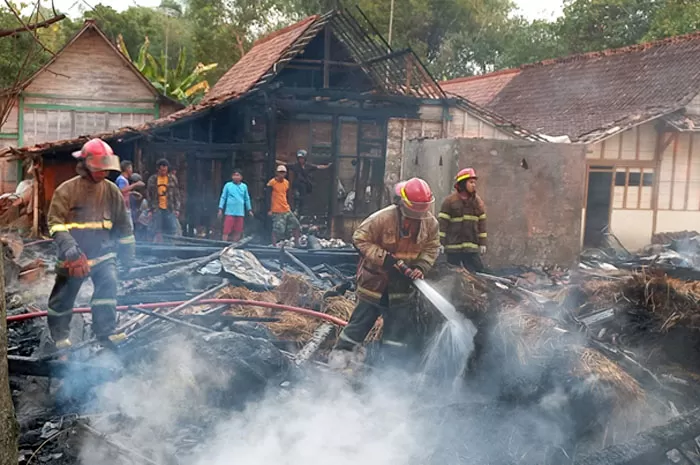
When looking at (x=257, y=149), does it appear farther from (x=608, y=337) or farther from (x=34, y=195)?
(x=608, y=337)

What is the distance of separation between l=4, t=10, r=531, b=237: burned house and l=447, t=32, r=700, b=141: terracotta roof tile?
2938 mm

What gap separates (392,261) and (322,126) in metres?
9.90

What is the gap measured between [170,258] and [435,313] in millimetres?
6370

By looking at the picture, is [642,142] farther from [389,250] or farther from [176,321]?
[176,321]

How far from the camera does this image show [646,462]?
185 inches

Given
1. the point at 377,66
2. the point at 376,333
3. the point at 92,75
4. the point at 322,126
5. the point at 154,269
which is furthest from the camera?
the point at 92,75

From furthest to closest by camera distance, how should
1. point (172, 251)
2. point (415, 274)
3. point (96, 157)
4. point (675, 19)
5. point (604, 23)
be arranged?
point (604, 23) → point (675, 19) → point (172, 251) → point (415, 274) → point (96, 157)

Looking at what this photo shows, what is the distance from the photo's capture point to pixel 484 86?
25.2m

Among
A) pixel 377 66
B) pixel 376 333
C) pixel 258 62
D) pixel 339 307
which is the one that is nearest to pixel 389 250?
pixel 376 333

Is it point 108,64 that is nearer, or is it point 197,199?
point 197,199

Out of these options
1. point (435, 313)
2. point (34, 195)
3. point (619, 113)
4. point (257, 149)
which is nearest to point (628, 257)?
point (619, 113)

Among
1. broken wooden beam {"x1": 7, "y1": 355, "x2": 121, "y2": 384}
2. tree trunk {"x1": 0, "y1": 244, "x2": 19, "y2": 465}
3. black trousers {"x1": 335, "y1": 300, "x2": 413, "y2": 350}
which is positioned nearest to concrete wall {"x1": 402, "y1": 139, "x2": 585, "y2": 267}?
black trousers {"x1": 335, "y1": 300, "x2": 413, "y2": 350}

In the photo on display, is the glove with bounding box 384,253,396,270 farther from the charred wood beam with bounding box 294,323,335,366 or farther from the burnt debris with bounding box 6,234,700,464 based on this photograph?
the charred wood beam with bounding box 294,323,335,366

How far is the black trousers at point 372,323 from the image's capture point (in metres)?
6.69
